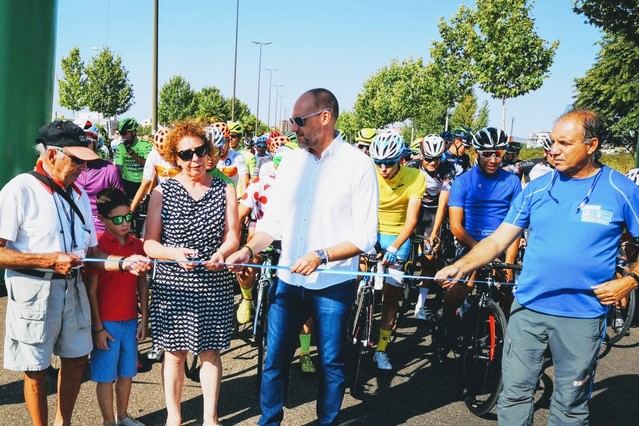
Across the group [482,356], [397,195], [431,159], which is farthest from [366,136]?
[482,356]

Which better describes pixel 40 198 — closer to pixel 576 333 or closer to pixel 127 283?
pixel 127 283

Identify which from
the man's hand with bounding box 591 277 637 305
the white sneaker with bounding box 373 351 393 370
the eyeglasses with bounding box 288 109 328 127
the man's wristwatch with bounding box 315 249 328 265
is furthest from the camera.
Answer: the white sneaker with bounding box 373 351 393 370

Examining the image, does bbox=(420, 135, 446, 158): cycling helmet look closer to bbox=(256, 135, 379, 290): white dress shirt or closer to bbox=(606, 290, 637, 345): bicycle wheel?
bbox=(606, 290, 637, 345): bicycle wheel

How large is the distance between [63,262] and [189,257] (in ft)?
2.41

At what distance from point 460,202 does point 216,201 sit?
2.43 meters

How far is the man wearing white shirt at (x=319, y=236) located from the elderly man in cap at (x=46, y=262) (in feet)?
3.05

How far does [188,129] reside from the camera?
377 centimetres

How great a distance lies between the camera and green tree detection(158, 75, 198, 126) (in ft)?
240

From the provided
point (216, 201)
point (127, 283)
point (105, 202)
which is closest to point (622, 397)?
point (216, 201)

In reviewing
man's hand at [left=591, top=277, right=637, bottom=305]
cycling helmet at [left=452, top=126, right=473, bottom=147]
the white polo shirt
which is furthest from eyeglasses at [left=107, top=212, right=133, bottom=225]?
cycling helmet at [left=452, top=126, right=473, bottom=147]

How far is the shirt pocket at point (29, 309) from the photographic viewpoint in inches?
126

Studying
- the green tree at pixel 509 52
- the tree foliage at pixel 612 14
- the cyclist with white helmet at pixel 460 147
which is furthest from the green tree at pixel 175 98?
the cyclist with white helmet at pixel 460 147

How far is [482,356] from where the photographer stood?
15.1ft

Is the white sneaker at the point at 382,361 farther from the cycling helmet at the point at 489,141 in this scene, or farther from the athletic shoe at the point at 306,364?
the cycling helmet at the point at 489,141
